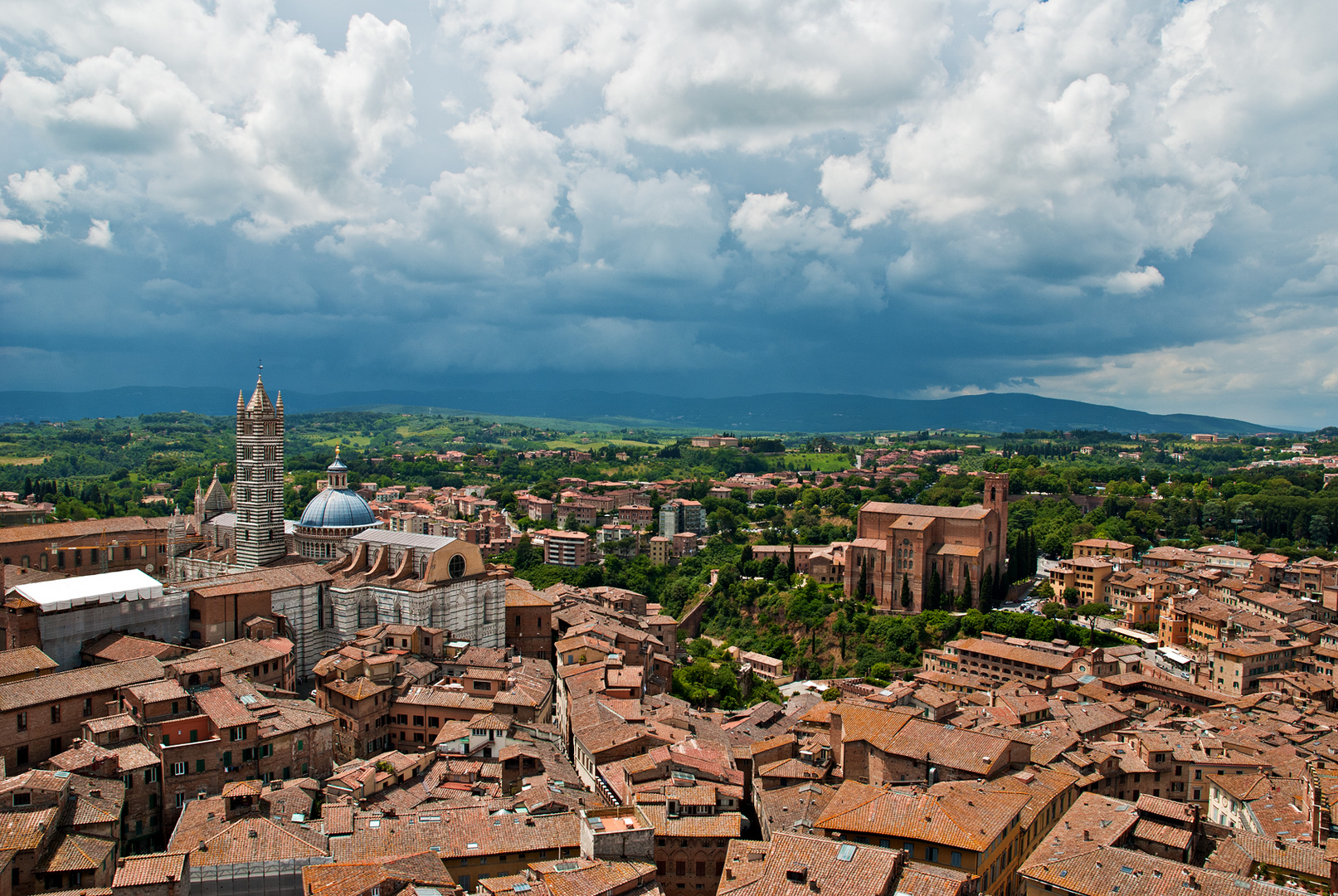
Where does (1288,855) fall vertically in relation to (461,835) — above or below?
below

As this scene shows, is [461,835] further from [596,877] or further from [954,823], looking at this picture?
[954,823]

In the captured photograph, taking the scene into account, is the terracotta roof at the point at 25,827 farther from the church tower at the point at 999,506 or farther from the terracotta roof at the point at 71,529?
the church tower at the point at 999,506

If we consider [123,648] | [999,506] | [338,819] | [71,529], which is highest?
[71,529]

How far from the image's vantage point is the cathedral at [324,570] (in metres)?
46.2

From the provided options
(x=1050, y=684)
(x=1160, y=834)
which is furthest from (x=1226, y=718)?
(x=1160, y=834)

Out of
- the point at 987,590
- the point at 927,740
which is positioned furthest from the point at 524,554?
the point at 927,740

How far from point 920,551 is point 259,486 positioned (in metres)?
47.6

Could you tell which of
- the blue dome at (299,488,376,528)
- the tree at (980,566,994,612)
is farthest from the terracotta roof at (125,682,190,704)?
the tree at (980,566,994,612)

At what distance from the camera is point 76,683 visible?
31156mm

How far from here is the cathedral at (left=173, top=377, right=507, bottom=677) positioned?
152 ft

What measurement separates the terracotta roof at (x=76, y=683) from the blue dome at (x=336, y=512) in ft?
70.5

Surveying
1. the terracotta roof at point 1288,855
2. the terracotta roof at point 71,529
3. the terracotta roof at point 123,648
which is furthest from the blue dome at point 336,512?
the terracotta roof at point 1288,855

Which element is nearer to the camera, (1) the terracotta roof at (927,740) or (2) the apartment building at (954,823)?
(2) the apartment building at (954,823)

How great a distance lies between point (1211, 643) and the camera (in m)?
56.2
